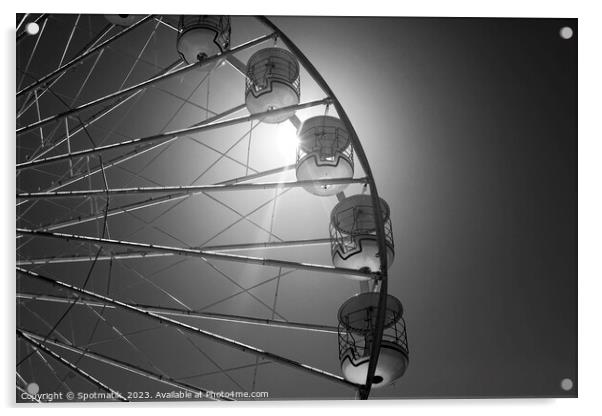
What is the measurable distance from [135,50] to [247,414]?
521cm

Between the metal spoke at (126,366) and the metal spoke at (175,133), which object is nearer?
the metal spoke at (126,366)

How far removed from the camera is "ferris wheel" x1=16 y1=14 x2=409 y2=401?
9.93 m

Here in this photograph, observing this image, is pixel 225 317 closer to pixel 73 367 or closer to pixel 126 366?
pixel 126 366

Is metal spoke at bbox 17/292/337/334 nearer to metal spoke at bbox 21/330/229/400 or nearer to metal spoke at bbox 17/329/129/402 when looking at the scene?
metal spoke at bbox 21/330/229/400

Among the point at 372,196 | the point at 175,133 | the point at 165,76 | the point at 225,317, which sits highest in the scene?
the point at 165,76

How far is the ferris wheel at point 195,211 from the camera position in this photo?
9.93 meters

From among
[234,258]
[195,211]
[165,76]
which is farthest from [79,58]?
[234,258]

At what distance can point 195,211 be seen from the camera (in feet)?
41.8

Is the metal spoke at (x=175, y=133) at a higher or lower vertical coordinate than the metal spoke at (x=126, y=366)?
higher

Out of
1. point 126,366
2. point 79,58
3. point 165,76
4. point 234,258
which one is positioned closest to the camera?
point 234,258

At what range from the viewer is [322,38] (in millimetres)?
9859

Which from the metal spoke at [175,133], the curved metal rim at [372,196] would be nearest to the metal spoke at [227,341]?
the curved metal rim at [372,196]

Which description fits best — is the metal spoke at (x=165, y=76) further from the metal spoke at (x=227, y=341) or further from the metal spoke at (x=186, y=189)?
the metal spoke at (x=227, y=341)

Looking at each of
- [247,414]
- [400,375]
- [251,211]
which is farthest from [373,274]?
[251,211]
